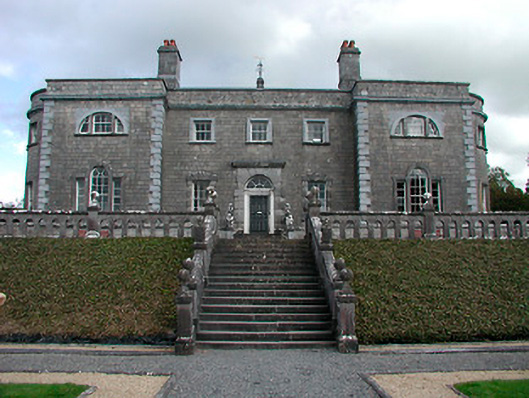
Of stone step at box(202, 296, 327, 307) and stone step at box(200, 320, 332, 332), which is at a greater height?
stone step at box(202, 296, 327, 307)

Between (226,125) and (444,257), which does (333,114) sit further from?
(444,257)

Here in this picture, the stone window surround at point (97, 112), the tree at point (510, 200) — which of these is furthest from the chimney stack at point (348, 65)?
the tree at point (510, 200)

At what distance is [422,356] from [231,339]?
12.1ft

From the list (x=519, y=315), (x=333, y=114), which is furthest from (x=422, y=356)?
(x=333, y=114)

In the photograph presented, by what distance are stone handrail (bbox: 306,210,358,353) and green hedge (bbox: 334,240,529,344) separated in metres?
0.61

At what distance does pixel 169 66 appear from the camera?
69.7 feet

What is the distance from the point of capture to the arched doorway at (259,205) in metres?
19.4

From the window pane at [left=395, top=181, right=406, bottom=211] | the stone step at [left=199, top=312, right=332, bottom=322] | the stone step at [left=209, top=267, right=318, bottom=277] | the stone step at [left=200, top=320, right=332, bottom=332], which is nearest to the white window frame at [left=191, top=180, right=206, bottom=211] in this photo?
the window pane at [left=395, top=181, right=406, bottom=211]

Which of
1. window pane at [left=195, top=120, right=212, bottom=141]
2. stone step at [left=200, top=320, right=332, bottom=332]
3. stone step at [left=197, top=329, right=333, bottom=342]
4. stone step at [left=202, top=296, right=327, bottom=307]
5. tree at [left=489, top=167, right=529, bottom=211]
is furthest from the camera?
tree at [left=489, top=167, right=529, bottom=211]

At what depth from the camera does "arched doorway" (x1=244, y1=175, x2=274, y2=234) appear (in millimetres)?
19375

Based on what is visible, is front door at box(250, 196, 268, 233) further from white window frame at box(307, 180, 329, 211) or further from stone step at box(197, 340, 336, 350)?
stone step at box(197, 340, 336, 350)

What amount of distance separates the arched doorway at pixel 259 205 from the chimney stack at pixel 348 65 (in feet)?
21.9

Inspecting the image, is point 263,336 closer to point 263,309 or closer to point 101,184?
point 263,309

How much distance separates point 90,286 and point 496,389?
879 centimetres
